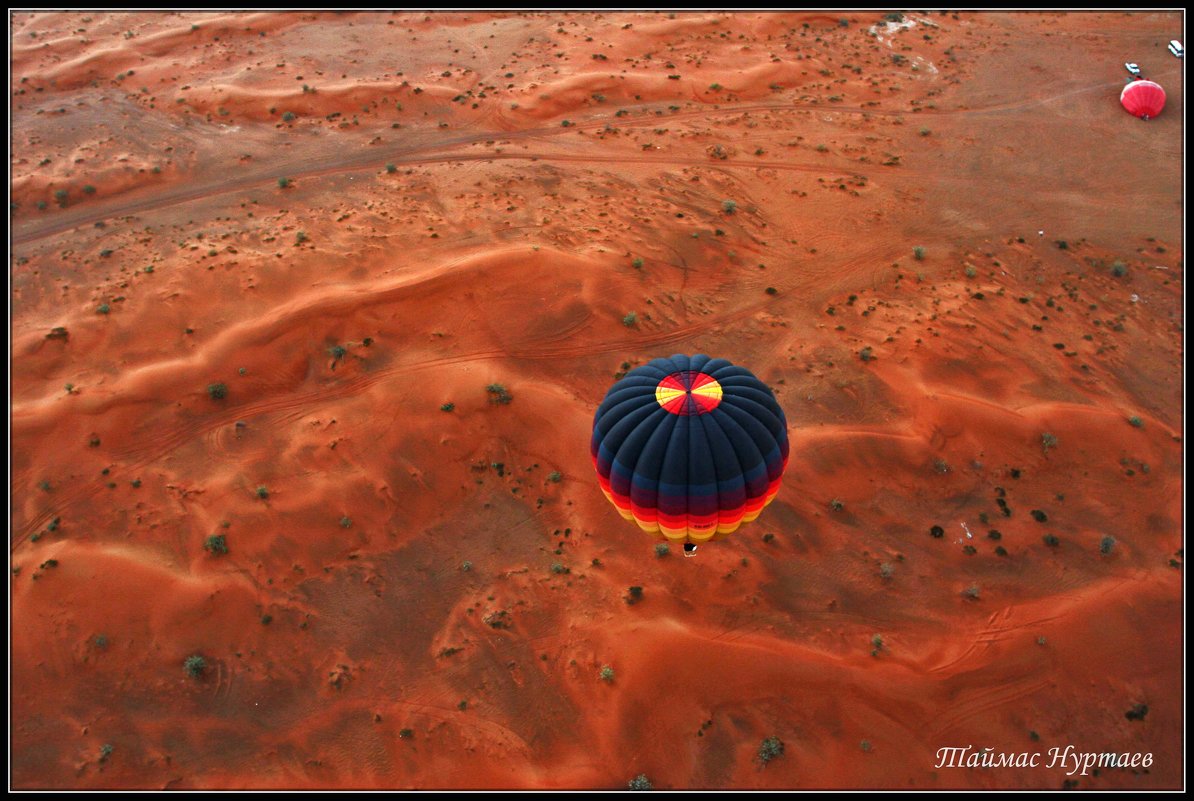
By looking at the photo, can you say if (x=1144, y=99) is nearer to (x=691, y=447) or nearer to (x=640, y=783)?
(x=691, y=447)

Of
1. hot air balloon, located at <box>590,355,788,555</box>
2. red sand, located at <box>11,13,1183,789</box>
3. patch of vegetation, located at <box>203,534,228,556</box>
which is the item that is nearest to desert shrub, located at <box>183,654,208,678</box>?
red sand, located at <box>11,13,1183,789</box>

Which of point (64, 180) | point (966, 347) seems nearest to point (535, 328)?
point (966, 347)

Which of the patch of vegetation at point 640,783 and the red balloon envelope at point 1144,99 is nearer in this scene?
the patch of vegetation at point 640,783

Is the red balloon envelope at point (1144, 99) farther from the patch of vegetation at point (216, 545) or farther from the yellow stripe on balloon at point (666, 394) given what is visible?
the patch of vegetation at point (216, 545)

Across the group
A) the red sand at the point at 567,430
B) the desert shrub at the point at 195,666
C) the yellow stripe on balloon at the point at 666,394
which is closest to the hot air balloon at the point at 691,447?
the yellow stripe on balloon at the point at 666,394

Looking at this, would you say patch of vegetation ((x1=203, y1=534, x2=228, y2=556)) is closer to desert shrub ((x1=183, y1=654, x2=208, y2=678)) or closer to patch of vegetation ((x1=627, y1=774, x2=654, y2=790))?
desert shrub ((x1=183, y1=654, x2=208, y2=678))

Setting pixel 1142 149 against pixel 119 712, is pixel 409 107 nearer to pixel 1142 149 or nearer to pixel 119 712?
pixel 119 712
